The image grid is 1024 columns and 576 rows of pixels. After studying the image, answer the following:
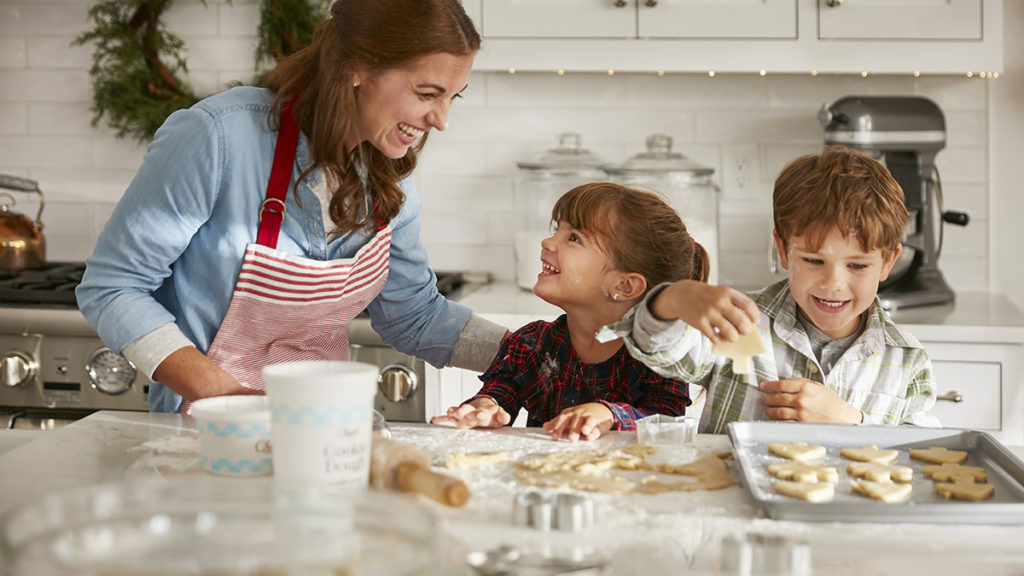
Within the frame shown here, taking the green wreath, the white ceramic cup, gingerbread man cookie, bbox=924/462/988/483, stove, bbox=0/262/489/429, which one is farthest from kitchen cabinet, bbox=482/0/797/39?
the white ceramic cup

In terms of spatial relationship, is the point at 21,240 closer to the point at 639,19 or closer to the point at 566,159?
the point at 566,159

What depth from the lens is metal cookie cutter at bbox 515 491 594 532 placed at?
2.98ft

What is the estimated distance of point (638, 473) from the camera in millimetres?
1113

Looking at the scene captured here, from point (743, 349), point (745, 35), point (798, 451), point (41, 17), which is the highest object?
point (41, 17)

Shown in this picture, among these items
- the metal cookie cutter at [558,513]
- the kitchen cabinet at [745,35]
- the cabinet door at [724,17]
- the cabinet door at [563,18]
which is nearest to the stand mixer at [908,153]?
the kitchen cabinet at [745,35]

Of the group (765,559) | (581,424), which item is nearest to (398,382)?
(581,424)

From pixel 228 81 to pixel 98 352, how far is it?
93 centimetres

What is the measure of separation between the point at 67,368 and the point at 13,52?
1.10 meters

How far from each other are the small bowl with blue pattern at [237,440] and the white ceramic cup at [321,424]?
89 millimetres

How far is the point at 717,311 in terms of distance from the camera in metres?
1.20

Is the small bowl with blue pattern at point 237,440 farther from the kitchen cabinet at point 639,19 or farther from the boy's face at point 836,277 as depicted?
the kitchen cabinet at point 639,19

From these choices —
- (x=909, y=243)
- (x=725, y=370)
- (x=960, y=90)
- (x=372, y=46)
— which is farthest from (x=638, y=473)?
(x=960, y=90)

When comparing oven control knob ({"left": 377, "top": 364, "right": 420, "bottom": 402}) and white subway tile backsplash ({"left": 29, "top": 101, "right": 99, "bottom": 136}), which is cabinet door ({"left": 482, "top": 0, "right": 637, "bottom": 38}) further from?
white subway tile backsplash ({"left": 29, "top": 101, "right": 99, "bottom": 136})

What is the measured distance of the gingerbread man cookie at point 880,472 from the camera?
105cm
